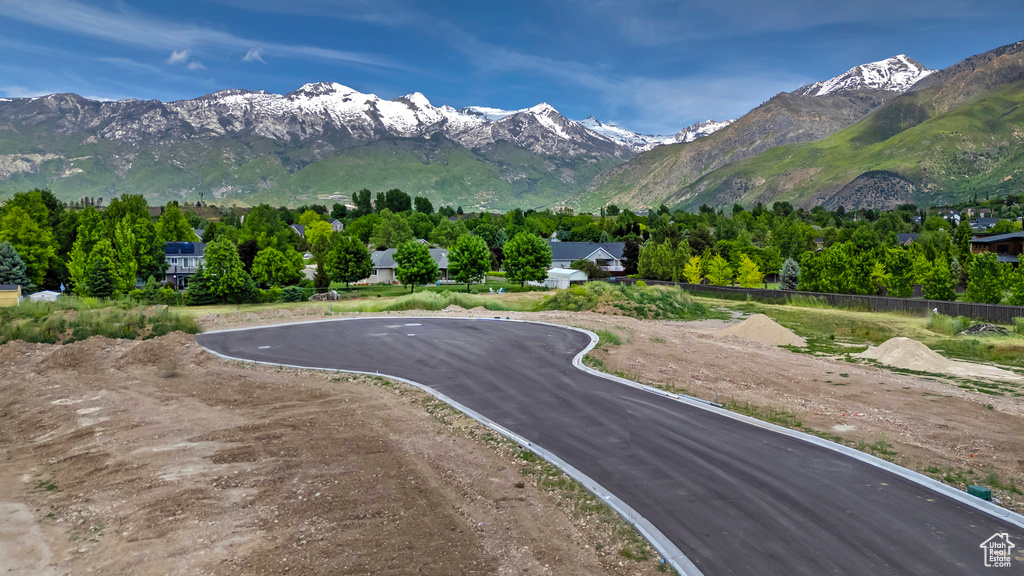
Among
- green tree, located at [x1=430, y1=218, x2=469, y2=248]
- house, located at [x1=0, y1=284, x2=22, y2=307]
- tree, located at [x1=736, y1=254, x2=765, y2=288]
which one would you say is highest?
green tree, located at [x1=430, y1=218, x2=469, y2=248]

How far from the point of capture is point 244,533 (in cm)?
1035

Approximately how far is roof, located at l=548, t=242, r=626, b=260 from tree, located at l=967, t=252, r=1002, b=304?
67.2 meters

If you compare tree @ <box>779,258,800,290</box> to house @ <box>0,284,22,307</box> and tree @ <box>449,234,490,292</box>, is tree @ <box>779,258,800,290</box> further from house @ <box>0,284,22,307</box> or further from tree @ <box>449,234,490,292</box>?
house @ <box>0,284,22,307</box>

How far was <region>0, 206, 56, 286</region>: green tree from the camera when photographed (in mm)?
65750

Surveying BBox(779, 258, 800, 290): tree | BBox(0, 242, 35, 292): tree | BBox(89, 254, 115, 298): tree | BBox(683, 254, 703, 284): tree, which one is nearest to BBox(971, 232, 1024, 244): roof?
BBox(779, 258, 800, 290): tree

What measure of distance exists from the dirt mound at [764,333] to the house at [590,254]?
7181cm

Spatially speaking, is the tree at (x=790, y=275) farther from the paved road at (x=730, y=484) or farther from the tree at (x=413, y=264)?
the paved road at (x=730, y=484)

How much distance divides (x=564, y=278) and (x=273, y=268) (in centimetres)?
4328

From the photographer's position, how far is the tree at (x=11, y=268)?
5988 centimetres

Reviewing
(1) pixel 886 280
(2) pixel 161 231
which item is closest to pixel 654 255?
A: (1) pixel 886 280

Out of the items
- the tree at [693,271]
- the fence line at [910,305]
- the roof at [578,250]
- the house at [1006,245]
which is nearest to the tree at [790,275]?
the tree at [693,271]

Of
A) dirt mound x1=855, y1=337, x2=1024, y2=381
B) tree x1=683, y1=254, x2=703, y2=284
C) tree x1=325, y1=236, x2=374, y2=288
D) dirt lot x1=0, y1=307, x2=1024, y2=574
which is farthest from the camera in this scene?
tree x1=683, y1=254, x2=703, y2=284

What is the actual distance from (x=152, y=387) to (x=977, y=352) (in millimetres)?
43247

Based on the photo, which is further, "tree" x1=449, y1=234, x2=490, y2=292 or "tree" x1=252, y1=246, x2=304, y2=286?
"tree" x1=449, y1=234, x2=490, y2=292
